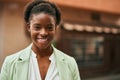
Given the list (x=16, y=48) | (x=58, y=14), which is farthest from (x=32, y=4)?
(x=16, y=48)

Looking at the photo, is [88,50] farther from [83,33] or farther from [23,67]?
[23,67]

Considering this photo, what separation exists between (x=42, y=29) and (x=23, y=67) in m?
0.32

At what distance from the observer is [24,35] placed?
1119 centimetres

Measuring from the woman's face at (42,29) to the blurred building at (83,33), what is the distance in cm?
791

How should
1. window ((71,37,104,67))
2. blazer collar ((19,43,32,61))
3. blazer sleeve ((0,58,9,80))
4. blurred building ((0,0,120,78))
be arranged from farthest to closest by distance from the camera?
window ((71,37,104,67)) < blurred building ((0,0,120,78)) < blazer collar ((19,43,32,61)) < blazer sleeve ((0,58,9,80))

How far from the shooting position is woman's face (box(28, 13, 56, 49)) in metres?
2.09

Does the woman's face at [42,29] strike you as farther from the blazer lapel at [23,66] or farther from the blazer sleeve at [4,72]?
the blazer sleeve at [4,72]

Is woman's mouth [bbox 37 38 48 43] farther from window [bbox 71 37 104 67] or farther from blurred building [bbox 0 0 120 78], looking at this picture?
window [bbox 71 37 104 67]

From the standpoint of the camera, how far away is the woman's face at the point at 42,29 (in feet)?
6.84

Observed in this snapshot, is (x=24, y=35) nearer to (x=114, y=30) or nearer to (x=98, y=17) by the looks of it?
(x=98, y=17)

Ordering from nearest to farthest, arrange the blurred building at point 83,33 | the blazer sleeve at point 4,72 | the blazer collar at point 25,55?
the blazer sleeve at point 4,72 → the blazer collar at point 25,55 → the blurred building at point 83,33

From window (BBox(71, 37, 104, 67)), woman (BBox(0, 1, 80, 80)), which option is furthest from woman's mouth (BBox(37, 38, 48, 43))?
window (BBox(71, 37, 104, 67))

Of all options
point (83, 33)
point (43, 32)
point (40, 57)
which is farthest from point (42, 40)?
point (83, 33)

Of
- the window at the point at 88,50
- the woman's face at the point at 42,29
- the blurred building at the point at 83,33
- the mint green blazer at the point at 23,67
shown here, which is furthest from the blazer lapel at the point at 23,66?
the window at the point at 88,50
